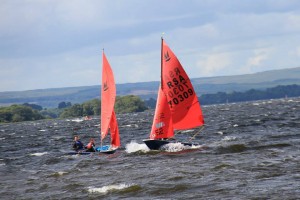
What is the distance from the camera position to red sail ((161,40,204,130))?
4709 cm

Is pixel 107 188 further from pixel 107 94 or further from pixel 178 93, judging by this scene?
pixel 107 94

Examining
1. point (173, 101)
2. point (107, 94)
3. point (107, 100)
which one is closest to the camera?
point (173, 101)

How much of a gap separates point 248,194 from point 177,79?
19.3 meters

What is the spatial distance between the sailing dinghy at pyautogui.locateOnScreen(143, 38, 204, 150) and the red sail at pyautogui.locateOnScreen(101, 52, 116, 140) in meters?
4.77

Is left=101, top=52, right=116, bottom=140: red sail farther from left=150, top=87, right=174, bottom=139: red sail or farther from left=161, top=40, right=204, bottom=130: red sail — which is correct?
left=161, top=40, right=204, bottom=130: red sail

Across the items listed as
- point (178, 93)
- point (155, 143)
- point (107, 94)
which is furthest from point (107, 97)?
point (178, 93)

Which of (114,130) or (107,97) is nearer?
(107,97)

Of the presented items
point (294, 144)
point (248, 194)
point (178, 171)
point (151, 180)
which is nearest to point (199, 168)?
point (178, 171)

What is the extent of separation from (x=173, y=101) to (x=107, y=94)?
652cm

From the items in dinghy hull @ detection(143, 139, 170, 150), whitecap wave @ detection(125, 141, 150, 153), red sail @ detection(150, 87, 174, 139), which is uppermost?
red sail @ detection(150, 87, 174, 139)

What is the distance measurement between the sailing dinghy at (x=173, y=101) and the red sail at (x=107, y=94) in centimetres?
477

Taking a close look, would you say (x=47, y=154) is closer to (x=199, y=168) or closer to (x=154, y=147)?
(x=154, y=147)

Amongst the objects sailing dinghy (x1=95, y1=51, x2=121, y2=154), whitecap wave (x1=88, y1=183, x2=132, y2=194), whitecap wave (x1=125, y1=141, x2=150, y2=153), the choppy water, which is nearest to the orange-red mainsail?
sailing dinghy (x1=95, y1=51, x2=121, y2=154)

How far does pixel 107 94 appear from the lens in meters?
51.9
